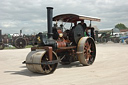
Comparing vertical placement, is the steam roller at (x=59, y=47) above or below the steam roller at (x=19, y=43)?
above

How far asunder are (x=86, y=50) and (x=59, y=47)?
1462 millimetres

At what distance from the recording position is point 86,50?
23.7 ft

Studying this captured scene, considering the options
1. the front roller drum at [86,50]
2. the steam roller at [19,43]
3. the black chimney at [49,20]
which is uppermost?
the black chimney at [49,20]

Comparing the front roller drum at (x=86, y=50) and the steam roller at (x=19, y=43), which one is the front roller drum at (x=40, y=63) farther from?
the steam roller at (x=19, y=43)

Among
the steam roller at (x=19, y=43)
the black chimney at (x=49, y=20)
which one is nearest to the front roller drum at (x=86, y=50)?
the black chimney at (x=49, y=20)

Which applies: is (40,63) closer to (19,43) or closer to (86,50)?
(86,50)

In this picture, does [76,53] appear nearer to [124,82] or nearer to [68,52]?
[68,52]

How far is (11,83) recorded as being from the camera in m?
4.40

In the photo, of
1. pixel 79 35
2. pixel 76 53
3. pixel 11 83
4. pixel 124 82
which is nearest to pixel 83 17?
pixel 79 35

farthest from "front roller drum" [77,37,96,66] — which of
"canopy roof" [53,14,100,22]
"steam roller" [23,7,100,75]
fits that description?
"canopy roof" [53,14,100,22]

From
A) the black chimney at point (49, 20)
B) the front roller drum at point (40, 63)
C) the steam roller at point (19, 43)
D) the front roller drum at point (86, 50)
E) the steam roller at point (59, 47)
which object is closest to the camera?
the front roller drum at point (40, 63)

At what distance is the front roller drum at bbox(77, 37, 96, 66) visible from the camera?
22.1 feet

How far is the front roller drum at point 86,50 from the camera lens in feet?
22.1

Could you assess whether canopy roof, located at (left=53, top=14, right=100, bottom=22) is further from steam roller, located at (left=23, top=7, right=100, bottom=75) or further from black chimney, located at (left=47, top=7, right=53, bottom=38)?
black chimney, located at (left=47, top=7, right=53, bottom=38)
